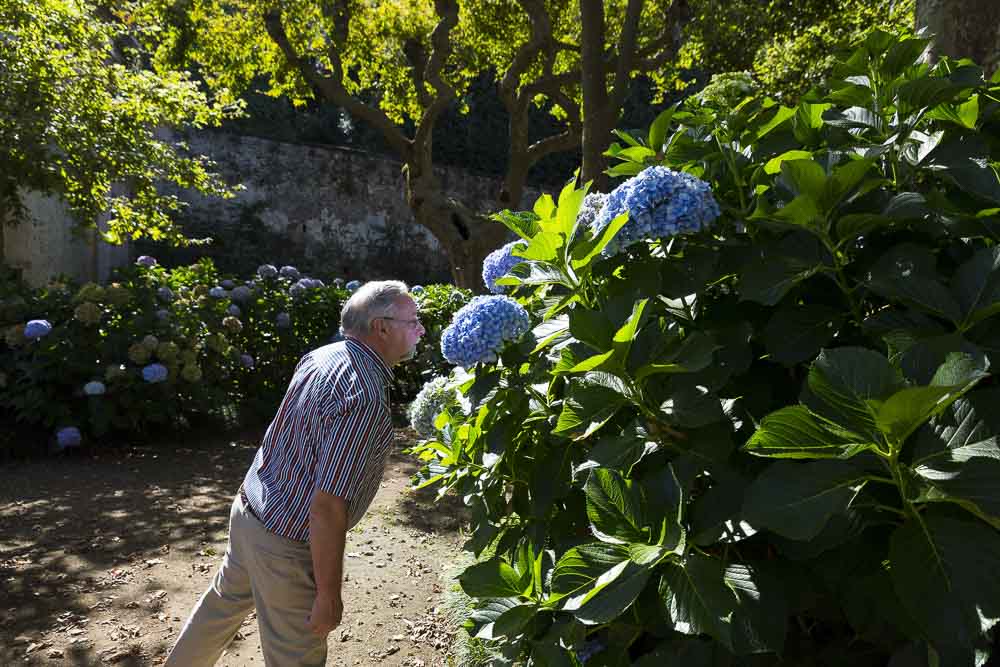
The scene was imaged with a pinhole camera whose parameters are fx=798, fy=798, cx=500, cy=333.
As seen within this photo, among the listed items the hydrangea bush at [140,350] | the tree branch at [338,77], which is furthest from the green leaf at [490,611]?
the tree branch at [338,77]

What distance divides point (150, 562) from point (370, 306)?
3061 mm

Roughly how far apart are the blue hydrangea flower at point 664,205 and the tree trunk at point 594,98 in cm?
569

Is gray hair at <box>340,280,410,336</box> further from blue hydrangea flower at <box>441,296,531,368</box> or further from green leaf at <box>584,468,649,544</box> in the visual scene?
green leaf at <box>584,468,649,544</box>

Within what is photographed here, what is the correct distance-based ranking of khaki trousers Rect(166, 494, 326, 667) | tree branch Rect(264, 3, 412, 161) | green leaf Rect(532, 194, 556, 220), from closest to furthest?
green leaf Rect(532, 194, 556, 220), khaki trousers Rect(166, 494, 326, 667), tree branch Rect(264, 3, 412, 161)

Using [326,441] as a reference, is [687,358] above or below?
above

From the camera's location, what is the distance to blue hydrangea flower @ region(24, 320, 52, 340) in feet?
21.9

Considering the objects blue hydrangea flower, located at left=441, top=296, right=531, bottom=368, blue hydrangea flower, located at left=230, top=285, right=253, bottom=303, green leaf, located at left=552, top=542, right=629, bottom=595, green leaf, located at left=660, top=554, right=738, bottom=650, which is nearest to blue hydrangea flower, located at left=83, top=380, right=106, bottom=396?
blue hydrangea flower, located at left=230, top=285, right=253, bottom=303

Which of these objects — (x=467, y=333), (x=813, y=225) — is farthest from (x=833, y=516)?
(x=467, y=333)

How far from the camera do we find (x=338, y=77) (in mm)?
12508

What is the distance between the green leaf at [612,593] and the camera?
39.8 inches

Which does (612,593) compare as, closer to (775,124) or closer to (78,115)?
(775,124)

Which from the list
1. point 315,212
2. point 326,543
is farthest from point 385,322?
point 315,212

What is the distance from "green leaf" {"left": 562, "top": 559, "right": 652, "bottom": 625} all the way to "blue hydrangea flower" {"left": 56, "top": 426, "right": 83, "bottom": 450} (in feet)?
22.3

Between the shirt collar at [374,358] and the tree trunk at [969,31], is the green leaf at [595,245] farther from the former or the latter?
the tree trunk at [969,31]
